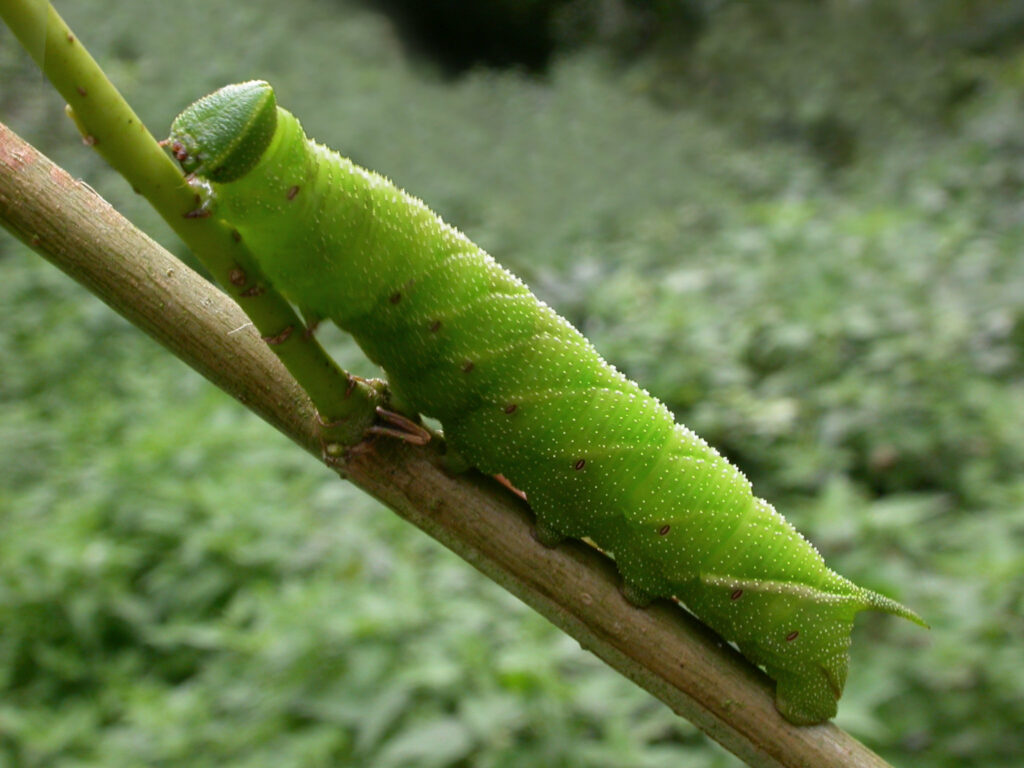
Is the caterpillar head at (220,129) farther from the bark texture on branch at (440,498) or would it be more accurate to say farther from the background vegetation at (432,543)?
the background vegetation at (432,543)

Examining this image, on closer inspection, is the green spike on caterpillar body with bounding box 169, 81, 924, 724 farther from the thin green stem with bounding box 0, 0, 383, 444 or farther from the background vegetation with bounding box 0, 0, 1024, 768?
the background vegetation with bounding box 0, 0, 1024, 768

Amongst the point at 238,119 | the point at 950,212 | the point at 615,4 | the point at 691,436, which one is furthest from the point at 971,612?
the point at 615,4

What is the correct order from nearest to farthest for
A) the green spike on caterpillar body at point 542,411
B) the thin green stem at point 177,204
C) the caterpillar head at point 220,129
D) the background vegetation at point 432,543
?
the thin green stem at point 177,204, the caterpillar head at point 220,129, the green spike on caterpillar body at point 542,411, the background vegetation at point 432,543

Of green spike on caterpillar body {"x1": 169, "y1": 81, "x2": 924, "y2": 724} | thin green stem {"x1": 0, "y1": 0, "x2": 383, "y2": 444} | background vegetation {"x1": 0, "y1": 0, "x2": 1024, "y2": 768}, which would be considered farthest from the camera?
background vegetation {"x1": 0, "y1": 0, "x2": 1024, "y2": 768}

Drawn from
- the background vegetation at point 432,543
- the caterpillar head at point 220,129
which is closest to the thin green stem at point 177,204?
the caterpillar head at point 220,129

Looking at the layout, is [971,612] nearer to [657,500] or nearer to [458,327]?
[657,500]

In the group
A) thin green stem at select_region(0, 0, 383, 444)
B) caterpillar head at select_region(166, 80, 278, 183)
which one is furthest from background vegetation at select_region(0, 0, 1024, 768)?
caterpillar head at select_region(166, 80, 278, 183)
